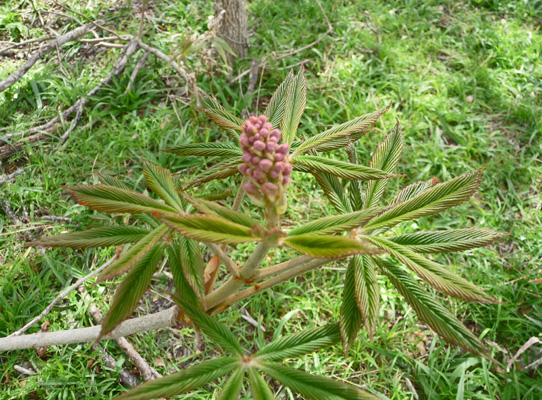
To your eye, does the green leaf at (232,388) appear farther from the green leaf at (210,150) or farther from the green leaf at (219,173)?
the green leaf at (210,150)

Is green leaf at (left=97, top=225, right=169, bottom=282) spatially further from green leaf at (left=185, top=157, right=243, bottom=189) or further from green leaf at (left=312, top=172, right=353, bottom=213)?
green leaf at (left=312, top=172, right=353, bottom=213)

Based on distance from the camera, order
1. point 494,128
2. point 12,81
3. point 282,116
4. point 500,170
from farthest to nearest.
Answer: point 494,128 < point 500,170 < point 12,81 < point 282,116

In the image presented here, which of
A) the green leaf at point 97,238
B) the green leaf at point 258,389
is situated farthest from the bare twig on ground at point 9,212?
the green leaf at point 258,389

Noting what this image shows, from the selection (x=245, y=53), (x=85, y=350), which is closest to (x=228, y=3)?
(x=245, y=53)

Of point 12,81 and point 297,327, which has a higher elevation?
point 12,81

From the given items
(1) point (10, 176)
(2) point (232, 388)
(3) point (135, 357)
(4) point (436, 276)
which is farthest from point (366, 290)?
(1) point (10, 176)

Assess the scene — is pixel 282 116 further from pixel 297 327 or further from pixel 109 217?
pixel 297 327

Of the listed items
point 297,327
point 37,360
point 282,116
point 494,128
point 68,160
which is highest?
point 282,116
